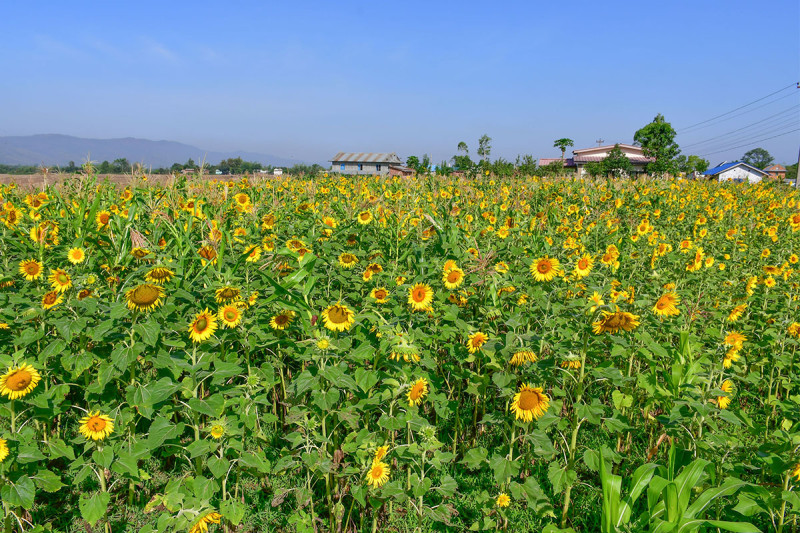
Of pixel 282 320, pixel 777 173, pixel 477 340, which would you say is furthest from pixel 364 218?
pixel 777 173

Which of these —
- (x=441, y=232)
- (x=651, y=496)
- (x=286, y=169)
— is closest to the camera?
(x=651, y=496)

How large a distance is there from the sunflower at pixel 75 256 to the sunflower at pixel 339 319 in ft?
5.67

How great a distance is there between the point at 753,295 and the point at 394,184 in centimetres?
734

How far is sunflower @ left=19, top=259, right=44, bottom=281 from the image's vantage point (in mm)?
2701

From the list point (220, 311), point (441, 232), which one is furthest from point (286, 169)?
point (220, 311)

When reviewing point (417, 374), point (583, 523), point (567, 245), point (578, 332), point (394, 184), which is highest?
point (394, 184)

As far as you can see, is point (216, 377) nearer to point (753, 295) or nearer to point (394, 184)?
point (753, 295)

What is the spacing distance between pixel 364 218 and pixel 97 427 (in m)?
3.03

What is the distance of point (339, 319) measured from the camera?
2.06 meters

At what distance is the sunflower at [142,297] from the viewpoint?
1928 mm

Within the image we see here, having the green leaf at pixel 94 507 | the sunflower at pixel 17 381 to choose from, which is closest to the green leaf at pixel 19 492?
the green leaf at pixel 94 507

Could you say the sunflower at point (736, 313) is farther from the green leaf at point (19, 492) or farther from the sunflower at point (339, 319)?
the green leaf at point (19, 492)

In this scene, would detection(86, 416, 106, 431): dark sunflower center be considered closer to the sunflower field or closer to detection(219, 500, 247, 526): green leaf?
the sunflower field

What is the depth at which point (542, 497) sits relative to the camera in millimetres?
1944
